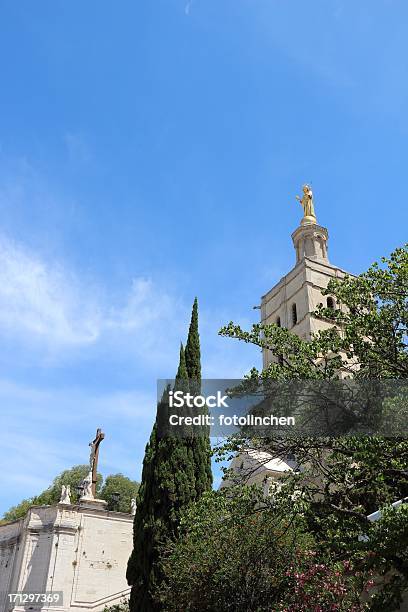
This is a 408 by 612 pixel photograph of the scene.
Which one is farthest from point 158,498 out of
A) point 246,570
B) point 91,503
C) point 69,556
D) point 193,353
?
point 91,503

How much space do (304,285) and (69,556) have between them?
2709 cm

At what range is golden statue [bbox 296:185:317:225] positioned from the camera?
50.6 metres

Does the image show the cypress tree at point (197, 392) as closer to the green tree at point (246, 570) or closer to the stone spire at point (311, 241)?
the green tree at point (246, 570)

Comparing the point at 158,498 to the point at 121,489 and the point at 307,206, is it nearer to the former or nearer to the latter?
the point at 121,489

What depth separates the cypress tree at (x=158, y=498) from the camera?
18.4 metres

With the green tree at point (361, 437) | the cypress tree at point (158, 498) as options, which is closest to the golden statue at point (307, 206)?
the cypress tree at point (158, 498)

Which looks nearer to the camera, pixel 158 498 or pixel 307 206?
pixel 158 498

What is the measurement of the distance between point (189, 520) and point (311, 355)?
467cm

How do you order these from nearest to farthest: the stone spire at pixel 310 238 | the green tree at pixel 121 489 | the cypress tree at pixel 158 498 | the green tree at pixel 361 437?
the green tree at pixel 361 437 < the cypress tree at pixel 158 498 < the green tree at pixel 121 489 < the stone spire at pixel 310 238

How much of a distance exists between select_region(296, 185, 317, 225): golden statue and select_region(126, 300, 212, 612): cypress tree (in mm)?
33355

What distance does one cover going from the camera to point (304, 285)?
45.1 meters

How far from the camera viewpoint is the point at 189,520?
12.1 m

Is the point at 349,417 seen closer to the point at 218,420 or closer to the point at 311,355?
the point at 311,355

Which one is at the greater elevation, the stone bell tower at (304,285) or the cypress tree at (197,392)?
the stone bell tower at (304,285)
